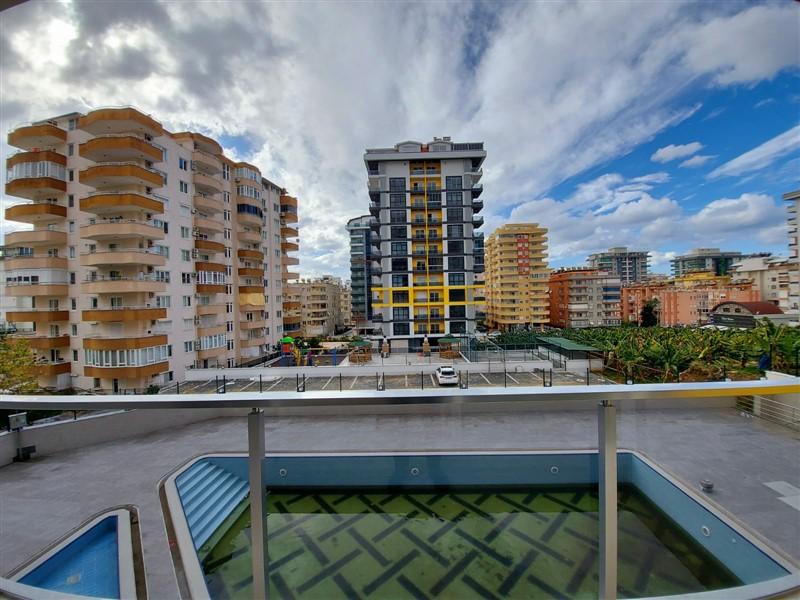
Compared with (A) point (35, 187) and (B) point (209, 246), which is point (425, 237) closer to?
(B) point (209, 246)

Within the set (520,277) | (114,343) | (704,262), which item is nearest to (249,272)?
(114,343)

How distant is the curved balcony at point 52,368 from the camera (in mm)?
10320

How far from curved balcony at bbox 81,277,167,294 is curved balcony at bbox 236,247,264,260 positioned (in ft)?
18.0

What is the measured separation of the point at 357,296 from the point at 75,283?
101 feet

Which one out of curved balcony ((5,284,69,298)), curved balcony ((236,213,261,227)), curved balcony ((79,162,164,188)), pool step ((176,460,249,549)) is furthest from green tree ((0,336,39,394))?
curved balcony ((236,213,261,227))

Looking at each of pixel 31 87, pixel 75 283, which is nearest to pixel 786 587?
pixel 31 87

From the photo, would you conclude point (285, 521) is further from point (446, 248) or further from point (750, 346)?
point (446, 248)

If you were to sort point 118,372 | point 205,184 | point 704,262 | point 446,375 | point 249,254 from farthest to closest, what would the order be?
point 249,254 < point 205,184 < point 118,372 < point 446,375 < point 704,262

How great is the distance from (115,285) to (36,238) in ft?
9.81

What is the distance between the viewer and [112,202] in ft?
33.4

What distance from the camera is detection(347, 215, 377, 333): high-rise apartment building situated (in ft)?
126

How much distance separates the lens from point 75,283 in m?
10.9

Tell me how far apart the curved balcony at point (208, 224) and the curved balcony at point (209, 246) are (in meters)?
0.55

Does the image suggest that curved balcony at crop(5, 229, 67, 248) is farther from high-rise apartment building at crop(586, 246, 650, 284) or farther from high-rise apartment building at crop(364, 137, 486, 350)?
high-rise apartment building at crop(586, 246, 650, 284)
